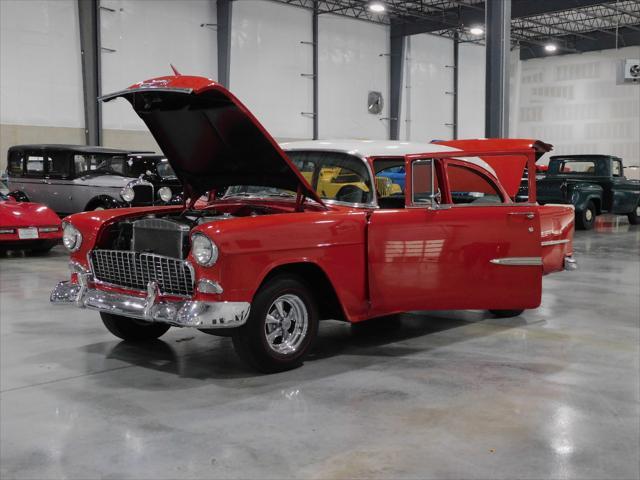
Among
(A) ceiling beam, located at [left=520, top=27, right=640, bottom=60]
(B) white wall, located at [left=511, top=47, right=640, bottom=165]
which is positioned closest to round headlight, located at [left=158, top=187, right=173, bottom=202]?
(A) ceiling beam, located at [left=520, top=27, right=640, bottom=60]

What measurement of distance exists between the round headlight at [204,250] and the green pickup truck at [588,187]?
1247cm

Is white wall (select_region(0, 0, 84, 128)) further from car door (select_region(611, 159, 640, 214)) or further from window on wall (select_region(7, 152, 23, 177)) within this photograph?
car door (select_region(611, 159, 640, 214))

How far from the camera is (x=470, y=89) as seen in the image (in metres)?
30.3

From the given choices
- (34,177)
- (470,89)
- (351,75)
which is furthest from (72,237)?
(470,89)

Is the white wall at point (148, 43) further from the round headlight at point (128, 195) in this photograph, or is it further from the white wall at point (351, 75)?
the round headlight at point (128, 195)

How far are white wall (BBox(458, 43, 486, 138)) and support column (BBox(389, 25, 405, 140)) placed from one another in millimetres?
3988

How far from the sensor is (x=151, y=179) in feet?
42.4

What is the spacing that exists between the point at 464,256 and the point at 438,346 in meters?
0.69

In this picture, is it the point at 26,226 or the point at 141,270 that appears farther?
the point at 26,226

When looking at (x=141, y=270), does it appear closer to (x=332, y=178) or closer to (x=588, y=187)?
(x=332, y=178)

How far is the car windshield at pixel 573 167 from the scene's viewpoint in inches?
629

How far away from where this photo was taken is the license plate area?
1044 centimetres

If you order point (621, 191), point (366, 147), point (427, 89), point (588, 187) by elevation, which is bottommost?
point (621, 191)

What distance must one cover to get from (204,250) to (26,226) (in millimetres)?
7357
